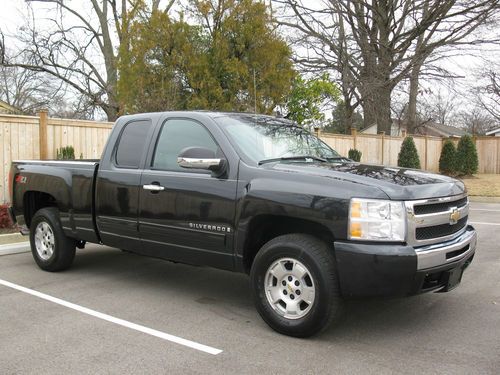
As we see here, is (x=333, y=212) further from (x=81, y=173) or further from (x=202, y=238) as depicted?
(x=81, y=173)

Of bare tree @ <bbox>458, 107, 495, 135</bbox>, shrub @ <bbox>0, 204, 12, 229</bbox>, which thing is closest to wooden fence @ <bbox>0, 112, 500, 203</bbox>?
shrub @ <bbox>0, 204, 12, 229</bbox>

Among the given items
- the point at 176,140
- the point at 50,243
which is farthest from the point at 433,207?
the point at 50,243

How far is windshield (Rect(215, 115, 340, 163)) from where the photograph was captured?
16.1 feet

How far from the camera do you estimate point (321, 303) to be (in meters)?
4.03

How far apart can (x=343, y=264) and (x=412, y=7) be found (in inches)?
959

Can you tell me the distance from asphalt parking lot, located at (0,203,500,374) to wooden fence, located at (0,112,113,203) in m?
3.90

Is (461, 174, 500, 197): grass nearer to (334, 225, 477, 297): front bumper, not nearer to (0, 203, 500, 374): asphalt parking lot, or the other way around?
(0, 203, 500, 374): asphalt parking lot

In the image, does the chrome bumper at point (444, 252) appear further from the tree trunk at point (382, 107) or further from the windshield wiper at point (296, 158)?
the tree trunk at point (382, 107)

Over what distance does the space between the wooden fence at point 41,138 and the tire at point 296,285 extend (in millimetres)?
6936

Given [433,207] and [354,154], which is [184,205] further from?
[354,154]

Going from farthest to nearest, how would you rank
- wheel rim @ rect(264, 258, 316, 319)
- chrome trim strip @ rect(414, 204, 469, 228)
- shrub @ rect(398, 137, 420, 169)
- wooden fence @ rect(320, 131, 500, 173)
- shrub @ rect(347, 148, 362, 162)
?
1. shrub @ rect(398, 137, 420, 169)
2. wooden fence @ rect(320, 131, 500, 173)
3. shrub @ rect(347, 148, 362, 162)
4. wheel rim @ rect(264, 258, 316, 319)
5. chrome trim strip @ rect(414, 204, 469, 228)

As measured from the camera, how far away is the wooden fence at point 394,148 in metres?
19.0

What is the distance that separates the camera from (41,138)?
10031mm

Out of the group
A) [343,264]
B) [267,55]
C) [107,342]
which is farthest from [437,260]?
[267,55]
